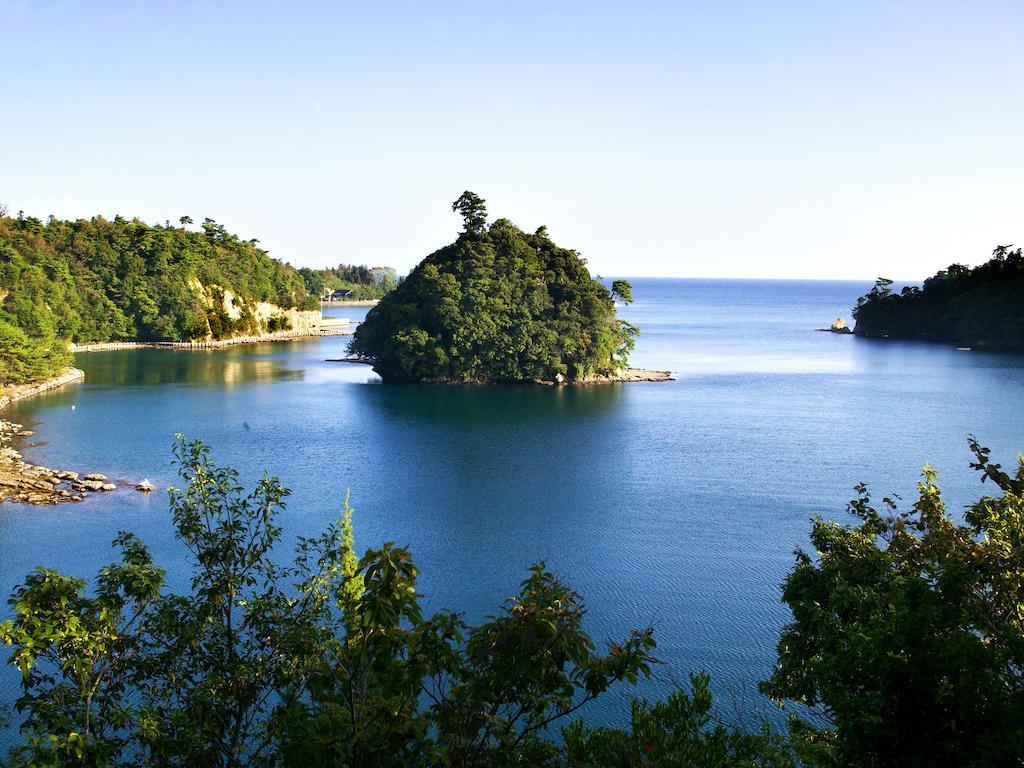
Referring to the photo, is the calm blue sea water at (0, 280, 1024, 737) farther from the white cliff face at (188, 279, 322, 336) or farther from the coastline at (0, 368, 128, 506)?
the white cliff face at (188, 279, 322, 336)

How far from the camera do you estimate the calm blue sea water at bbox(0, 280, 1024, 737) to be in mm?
24531

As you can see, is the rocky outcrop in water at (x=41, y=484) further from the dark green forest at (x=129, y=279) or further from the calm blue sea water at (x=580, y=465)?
the dark green forest at (x=129, y=279)

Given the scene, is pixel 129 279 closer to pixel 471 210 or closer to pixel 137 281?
pixel 137 281

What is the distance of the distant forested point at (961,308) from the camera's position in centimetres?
9244

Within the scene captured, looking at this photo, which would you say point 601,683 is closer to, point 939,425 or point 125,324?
point 939,425

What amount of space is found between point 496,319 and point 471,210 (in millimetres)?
11098

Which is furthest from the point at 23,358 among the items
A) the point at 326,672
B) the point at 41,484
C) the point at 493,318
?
the point at 326,672

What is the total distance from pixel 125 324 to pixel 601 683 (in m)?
97.3

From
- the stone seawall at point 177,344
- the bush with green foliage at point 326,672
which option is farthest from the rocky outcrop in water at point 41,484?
the stone seawall at point 177,344

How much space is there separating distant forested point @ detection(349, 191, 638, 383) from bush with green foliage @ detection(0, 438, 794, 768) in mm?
54570

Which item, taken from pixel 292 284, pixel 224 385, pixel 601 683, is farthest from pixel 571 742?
pixel 292 284

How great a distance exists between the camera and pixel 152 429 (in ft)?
157

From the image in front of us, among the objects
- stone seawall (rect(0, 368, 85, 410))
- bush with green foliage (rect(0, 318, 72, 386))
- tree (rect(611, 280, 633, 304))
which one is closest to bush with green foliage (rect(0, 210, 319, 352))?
stone seawall (rect(0, 368, 85, 410))

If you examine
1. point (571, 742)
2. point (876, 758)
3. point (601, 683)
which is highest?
point (601, 683)
